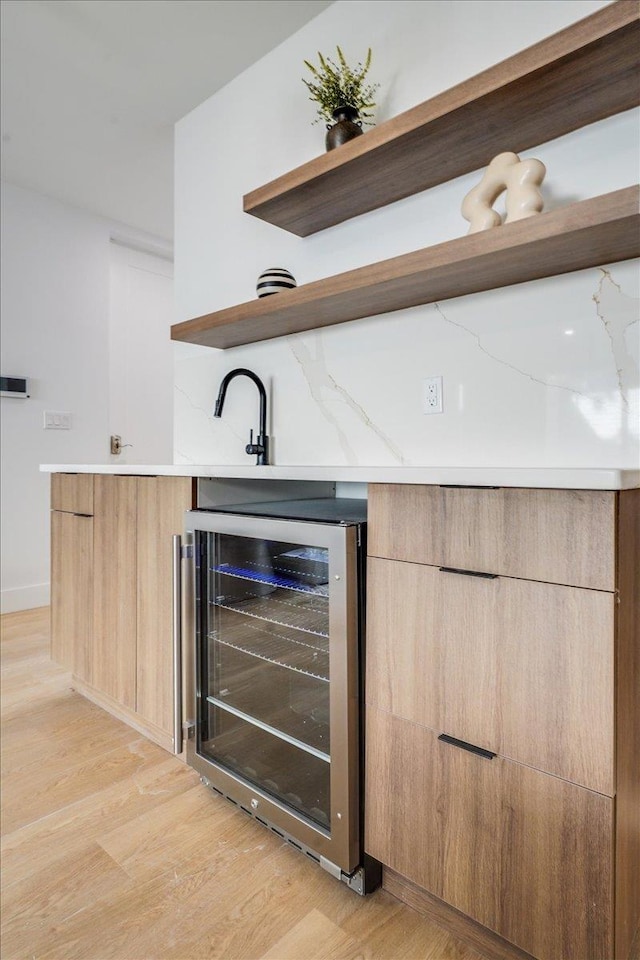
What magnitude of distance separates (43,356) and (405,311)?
2.88 meters

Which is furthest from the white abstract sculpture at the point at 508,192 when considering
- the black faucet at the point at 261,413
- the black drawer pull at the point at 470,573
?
the black faucet at the point at 261,413

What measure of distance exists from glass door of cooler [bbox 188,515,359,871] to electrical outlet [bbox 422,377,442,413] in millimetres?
602

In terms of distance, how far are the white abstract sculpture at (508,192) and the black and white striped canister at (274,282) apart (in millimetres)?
711

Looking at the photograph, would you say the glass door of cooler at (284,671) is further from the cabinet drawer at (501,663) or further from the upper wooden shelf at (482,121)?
the upper wooden shelf at (482,121)

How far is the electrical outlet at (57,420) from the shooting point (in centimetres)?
363

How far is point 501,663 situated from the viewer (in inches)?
37.3

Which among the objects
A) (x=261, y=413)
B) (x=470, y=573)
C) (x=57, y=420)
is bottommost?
(x=470, y=573)

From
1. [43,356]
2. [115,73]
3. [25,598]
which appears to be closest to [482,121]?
[115,73]

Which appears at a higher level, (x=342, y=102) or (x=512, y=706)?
(x=342, y=102)

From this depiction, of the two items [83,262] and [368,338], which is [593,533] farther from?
[83,262]

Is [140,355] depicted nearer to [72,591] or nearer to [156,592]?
[72,591]

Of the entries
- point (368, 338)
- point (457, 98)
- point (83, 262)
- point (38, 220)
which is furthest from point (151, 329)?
point (457, 98)

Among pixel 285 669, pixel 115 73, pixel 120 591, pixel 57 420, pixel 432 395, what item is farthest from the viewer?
pixel 57 420

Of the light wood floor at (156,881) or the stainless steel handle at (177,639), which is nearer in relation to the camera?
the light wood floor at (156,881)
